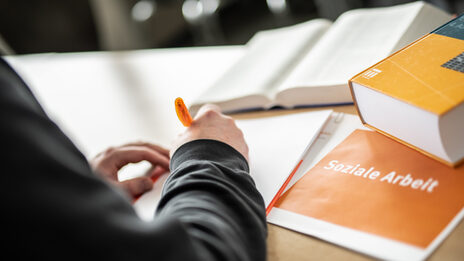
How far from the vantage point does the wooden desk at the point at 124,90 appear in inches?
49.9

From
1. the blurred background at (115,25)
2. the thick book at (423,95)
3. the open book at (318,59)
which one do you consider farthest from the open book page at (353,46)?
the blurred background at (115,25)

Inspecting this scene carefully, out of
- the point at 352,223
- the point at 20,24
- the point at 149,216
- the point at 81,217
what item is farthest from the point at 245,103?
the point at 20,24

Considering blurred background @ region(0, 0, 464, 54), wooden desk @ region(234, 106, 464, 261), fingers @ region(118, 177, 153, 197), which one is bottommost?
blurred background @ region(0, 0, 464, 54)

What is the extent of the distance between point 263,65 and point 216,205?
642mm

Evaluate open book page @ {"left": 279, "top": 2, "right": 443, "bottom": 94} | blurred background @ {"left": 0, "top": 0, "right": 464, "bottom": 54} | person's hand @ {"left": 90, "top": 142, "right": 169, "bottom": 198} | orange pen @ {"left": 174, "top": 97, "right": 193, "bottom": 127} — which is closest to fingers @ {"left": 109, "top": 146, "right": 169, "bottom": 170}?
person's hand @ {"left": 90, "top": 142, "right": 169, "bottom": 198}

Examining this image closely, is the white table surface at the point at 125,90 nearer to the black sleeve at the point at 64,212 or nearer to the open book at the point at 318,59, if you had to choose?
Answer: the open book at the point at 318,59

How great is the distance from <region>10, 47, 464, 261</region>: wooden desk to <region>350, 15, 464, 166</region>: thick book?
153 millimetres

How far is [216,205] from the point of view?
594mm

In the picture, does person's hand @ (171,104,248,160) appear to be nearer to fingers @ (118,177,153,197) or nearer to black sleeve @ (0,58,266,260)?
fingers @ (118,177,153,197)

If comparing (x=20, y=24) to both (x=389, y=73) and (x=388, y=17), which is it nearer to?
(x=388, y=17)

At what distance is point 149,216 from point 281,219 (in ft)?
0.77

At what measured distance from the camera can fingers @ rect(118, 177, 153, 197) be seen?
2.86 feet

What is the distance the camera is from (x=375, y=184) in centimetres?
69

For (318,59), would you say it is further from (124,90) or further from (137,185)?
(124,90)
